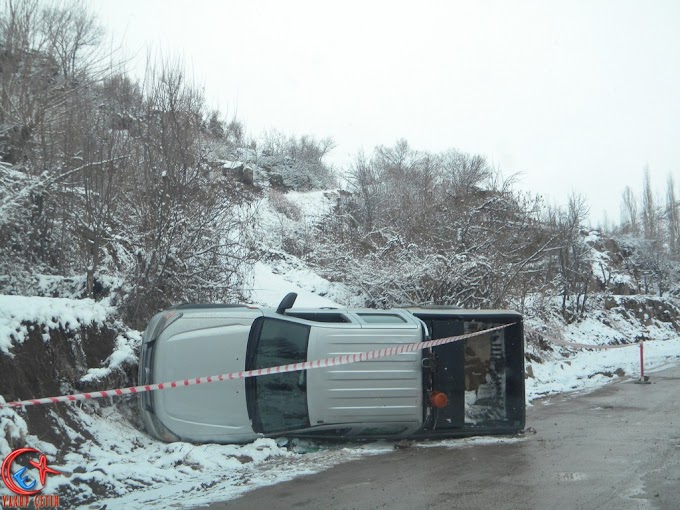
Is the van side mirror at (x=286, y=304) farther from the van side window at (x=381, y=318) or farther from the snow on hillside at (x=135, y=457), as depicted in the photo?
the snow on hillside at (x=135, y=457)

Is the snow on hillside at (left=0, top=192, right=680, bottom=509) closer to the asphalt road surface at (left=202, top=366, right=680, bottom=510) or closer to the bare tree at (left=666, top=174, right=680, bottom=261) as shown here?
the asphalt road surface at (left=202, top=366, right=680, bottom=510)

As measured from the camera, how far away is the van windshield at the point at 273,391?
8.10 metres

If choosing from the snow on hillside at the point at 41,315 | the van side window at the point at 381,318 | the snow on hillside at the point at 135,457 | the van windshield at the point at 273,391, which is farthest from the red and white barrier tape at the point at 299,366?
the snow on hillside at the point at 41,315

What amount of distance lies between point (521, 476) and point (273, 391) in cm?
296

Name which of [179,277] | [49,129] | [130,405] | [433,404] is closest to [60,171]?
[49,129]

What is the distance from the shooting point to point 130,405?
8594 mm

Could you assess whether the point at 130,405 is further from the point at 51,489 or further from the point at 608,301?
the point at 608,301

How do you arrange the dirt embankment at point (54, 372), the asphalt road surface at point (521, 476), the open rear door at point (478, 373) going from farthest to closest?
the open rear door at point (478, 373) → the dirt embankment at point (54, 372) → the asphalt road surface at point (521, 476)

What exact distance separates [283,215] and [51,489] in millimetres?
28908

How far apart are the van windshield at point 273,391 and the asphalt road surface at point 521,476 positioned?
911 mm

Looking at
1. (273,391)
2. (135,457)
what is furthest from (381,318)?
(135,457)

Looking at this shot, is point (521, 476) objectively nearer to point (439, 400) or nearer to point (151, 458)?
point (439, 400)

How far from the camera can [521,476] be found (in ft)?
23.1

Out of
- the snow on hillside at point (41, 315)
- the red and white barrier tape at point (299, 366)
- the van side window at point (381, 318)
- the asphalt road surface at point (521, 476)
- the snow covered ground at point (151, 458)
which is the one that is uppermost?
the snow on hillside at point (41, 315)
